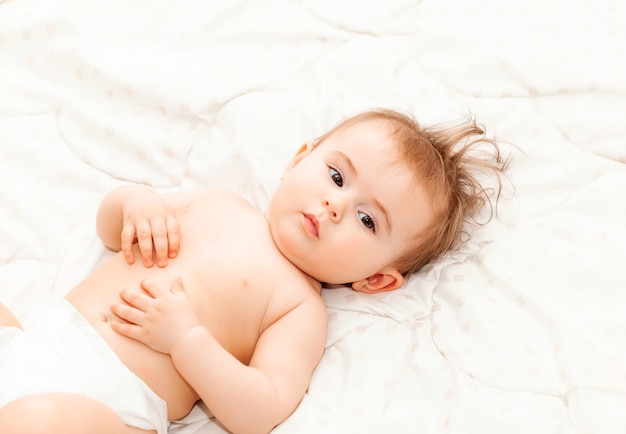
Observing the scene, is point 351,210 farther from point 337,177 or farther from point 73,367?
point 73,367

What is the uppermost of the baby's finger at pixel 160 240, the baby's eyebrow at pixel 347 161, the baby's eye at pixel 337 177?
the baby's eyebrow at pixel 347 161

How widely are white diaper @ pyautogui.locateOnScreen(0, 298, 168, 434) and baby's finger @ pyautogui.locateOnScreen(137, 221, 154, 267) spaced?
133 millimetres

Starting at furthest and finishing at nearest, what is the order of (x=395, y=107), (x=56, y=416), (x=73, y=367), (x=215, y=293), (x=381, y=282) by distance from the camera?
1. (x=395, y=107)
2. (x=381, y=282)
3. (x=215, y=293)
4. (x=73, y=367)
5. (x=56, y=416)

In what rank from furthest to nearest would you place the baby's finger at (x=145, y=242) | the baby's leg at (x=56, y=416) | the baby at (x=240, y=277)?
1. the baby's finger at (x=145, y=242)
2. the baby at (x=240, y=277)
3. the baby's leg at (x=56, y=416)

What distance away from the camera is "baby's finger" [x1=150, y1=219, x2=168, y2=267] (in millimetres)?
1228

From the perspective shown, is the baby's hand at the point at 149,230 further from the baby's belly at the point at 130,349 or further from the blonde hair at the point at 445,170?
the blonde hair at the point at 445,170

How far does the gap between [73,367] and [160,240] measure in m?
0.24

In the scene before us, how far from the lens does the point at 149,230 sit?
1240 mm

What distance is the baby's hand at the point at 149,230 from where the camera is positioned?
4.03 ft

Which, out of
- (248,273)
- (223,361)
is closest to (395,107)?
(248,273)

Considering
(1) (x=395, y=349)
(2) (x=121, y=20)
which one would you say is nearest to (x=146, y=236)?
(1) (x=395, y=349)

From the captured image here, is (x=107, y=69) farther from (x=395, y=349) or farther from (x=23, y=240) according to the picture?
(x=395, y=349)

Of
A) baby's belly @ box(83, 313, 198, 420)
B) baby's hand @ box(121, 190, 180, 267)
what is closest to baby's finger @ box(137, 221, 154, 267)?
baby's hand @ box(121, 190, 180, 267)

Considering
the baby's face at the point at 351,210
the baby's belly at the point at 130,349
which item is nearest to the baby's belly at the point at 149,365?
the baby's belly at the point at 130,349
